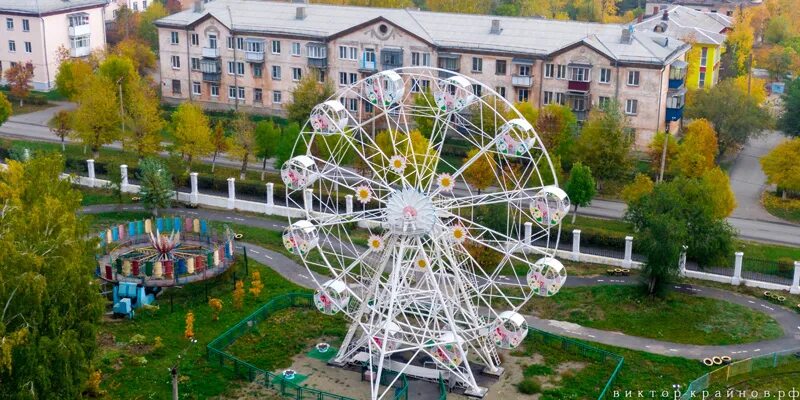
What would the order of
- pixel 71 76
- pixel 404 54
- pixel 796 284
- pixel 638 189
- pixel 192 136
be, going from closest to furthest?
pixel 796 284 < pixel 638 189 < pixel 192 136 < pixel 404 54 < pixel 71 76

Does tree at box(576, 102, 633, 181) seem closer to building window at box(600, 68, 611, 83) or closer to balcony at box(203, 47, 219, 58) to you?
building window at box(600, 68, 611, 83)

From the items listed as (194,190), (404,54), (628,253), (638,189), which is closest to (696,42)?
(404,54)

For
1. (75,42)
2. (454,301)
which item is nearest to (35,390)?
(454,301)

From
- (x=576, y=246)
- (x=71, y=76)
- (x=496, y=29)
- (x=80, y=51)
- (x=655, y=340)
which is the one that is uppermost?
(x=496, y=29)

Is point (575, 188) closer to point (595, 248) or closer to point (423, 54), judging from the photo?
point (595, 248)

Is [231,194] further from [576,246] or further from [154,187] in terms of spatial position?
[576,246]

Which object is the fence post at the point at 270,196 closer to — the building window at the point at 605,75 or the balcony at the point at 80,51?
the building window at the point at 605,75

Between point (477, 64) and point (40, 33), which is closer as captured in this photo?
point (477, 64)

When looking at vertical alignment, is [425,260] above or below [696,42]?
below

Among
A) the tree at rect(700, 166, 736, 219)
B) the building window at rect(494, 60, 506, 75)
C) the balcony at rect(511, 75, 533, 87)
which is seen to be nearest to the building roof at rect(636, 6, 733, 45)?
the balcony at rect(511, 75, 533, 87)
